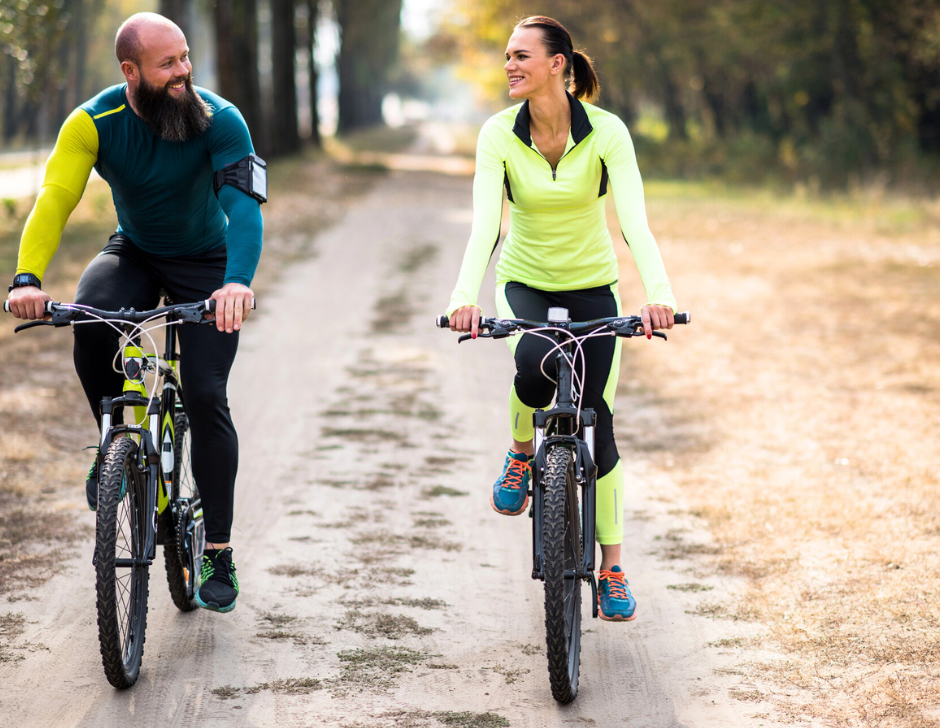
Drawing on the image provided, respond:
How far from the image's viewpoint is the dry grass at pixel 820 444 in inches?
159

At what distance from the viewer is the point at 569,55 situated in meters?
4.05

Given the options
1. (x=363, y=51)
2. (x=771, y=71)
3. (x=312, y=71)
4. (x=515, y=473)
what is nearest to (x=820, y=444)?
(x=515, y=473)

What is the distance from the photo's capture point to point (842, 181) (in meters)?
24.8

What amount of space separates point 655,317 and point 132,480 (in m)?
1.88

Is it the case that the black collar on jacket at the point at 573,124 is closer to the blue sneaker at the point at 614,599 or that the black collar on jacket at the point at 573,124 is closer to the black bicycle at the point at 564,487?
the black bicycle at the point at 564,487

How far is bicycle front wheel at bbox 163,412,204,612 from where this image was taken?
4160 millimetres

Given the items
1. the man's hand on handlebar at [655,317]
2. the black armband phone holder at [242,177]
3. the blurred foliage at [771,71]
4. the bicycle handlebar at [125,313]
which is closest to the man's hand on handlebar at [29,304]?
the bicycle handlebar at [125,313]

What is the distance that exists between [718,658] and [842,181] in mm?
22773

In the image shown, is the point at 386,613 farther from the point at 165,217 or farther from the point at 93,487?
the point at 165,217

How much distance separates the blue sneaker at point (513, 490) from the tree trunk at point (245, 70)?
67.8ft

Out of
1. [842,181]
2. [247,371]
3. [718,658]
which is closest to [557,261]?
[718,658]

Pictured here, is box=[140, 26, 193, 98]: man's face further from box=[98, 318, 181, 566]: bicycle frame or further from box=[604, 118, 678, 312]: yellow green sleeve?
box=[604, 118, 678, 312]: yellow green sleeve

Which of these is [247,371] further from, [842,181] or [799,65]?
[799,65]

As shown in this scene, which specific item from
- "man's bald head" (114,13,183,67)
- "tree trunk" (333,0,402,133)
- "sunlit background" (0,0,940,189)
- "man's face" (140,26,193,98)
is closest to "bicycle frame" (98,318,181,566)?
→ "man's face" (140,26,193,98)
